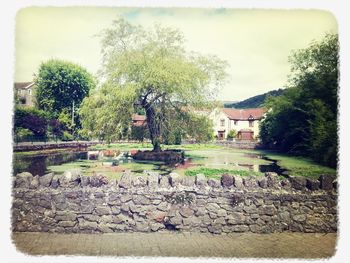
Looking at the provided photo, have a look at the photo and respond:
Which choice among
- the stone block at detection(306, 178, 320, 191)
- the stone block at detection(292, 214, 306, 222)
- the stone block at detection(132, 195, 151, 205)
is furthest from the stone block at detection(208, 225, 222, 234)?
the stone block at detection(306, 178, 320, 191)

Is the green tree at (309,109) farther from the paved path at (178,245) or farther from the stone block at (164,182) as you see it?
the stone block at (164,182)

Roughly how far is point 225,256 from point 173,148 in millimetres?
2028

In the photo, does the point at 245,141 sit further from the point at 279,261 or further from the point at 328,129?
the point at 279,261

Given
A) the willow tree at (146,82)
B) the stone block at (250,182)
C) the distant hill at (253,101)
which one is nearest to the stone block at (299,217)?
the stone block at (250,182)

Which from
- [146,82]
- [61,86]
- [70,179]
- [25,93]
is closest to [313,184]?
[146,82]

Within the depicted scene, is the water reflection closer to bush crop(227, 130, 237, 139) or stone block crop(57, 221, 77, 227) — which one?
bush crop(227, 130, 237, 139)

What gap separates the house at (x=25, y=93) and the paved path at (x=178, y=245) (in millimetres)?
2106

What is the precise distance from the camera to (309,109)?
582 cm

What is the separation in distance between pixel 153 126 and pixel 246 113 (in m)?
1.66

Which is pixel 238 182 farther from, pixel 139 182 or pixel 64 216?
pixel 64 216

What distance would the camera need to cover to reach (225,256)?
16.1 feet

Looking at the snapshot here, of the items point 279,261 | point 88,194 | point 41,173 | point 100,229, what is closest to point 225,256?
point 279,261

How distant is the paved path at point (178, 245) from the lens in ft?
16.0

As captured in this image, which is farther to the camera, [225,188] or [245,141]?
[245,141]
